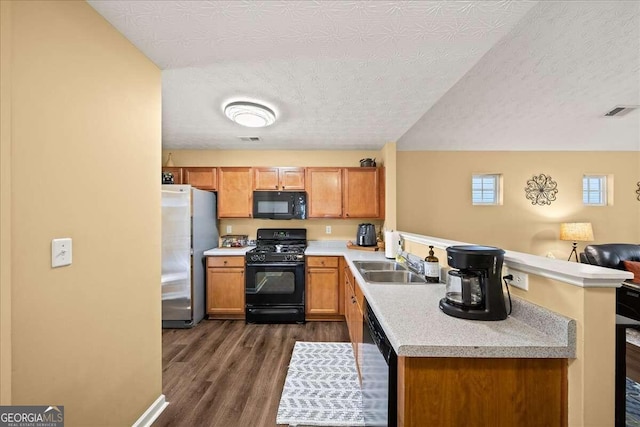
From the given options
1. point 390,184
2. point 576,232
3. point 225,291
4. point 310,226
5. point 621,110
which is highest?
point 621,110

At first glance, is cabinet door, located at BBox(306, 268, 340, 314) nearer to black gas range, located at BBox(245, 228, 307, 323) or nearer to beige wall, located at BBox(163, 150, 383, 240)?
black gas range, located at BBox(245, 228, 307, 323)

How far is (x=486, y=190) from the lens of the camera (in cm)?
442

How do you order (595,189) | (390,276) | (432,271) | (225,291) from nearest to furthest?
1. (432,271)
2. (390,276)
3. (225,291)
4. (595,189)

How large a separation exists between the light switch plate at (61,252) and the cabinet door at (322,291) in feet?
8.15

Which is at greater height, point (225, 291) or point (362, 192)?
point (362, 192)

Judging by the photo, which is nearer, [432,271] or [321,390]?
[432,271]

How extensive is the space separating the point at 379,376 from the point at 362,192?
271cm

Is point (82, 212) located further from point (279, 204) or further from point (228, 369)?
point (279, 204)

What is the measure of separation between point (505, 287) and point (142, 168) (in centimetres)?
222

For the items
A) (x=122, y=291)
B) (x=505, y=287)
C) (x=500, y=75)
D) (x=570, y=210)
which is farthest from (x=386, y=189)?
(x=570, y=210)

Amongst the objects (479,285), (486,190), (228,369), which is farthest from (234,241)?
(486,190)

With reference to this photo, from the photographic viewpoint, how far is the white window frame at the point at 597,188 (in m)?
4.45

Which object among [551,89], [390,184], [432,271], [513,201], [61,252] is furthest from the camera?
[513,201]

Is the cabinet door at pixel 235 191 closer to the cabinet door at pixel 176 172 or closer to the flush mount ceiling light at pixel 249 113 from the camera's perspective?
the cabinet door at pixel 176 172
